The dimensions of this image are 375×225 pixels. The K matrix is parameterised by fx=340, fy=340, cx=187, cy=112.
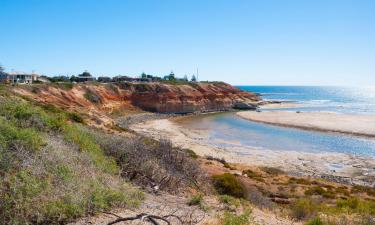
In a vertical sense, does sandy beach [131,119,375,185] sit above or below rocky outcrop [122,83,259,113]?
below

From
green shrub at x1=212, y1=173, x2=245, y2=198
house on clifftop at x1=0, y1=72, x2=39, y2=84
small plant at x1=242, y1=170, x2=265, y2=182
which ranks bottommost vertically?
small plant at x1=242, y1=170, x2=265, y2=182

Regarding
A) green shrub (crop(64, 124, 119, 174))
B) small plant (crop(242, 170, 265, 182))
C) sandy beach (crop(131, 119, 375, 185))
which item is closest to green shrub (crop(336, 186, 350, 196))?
sandy beach (crop(131, 119, 375, 185))

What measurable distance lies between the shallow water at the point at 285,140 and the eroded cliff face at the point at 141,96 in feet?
64.9

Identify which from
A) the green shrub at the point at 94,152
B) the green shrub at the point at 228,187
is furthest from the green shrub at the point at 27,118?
the green shrub at the point at 228,187

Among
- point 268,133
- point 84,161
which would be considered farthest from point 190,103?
point 84,161

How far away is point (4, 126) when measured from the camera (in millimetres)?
8141

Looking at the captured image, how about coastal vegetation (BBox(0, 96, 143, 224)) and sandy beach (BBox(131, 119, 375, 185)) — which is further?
sandy beach (BBox(131, 119, 375, 185))

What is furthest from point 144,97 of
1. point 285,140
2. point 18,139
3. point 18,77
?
point 18,139

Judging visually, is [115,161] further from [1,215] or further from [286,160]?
[286,160]

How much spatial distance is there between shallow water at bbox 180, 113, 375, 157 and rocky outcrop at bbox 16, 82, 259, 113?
19.9 meters

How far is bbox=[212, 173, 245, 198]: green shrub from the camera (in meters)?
14.2

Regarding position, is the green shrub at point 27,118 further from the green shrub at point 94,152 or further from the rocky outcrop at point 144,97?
the rocky outcrop at point 144,97

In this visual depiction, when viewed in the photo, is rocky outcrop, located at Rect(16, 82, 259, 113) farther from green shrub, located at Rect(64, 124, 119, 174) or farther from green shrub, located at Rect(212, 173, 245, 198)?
green shrub, located at Rect(64, 124, 119, 174)

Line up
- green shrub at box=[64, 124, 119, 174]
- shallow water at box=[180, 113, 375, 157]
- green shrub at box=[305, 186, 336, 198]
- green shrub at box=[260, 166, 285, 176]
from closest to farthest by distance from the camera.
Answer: green shrub at box=[64, 124, 119, 174], green shrub at box=[305, 186, 336, 198], green shrub at box=[260, 166, 285, 176], shallow water at box=[180, 113, 375, 157]
